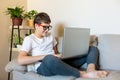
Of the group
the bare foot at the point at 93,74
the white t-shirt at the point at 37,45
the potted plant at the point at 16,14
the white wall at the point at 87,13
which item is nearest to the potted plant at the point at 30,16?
the potted plant at the point at 16,14

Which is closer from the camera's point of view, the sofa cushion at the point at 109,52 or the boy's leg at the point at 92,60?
the boy's leg at the point at 92,60

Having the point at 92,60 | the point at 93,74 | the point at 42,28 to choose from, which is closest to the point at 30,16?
the point at 42,28

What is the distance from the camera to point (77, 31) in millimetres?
2082

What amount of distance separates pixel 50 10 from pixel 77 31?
3.78 ft

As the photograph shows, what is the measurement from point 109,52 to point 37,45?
0.80 meters

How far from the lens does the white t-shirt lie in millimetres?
2221

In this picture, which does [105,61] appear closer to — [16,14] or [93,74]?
[93,74]

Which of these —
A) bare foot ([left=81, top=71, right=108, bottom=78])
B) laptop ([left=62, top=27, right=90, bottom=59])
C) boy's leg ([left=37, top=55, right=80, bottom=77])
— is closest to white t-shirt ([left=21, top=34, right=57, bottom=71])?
boy's leg ([left=37, top=55, right=80, bottom=77])

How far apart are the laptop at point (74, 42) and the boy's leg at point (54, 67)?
81 millimetres

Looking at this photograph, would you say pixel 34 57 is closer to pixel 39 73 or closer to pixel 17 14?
pixel 39 73

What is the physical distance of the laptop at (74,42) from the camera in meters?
1.98

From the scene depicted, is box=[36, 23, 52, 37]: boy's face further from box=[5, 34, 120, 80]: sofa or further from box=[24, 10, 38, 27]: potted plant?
box=[24, 10, 38, 27]: potted plant

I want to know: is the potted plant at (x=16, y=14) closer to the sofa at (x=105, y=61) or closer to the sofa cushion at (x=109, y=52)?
the sofa at (x=105, y=61)

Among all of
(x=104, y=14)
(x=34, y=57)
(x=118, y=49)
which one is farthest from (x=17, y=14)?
(x=118, y=49)
